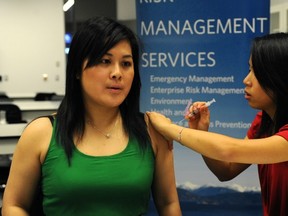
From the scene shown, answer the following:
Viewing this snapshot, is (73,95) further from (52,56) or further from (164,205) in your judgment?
(52,56)

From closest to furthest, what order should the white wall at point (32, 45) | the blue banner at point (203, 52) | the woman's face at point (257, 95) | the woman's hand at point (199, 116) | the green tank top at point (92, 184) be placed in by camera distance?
the green tank top at point (92, 184), the woman's face at point (257, 95), the woman's hand at point (199, 116), the blue banner at point (203, 52), the white wall at point (32, 45)

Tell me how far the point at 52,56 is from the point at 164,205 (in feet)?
19.6

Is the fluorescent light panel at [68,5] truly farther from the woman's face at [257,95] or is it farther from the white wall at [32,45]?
the woman's face at [257,95]

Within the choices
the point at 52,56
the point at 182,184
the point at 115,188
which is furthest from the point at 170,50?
the point at 52,56

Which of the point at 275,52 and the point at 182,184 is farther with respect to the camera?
the point at 182,184

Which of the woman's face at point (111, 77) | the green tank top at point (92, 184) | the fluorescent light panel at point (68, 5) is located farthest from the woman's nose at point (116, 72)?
the fluorescent light panel at point (68, 5)

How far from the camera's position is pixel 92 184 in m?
1.23

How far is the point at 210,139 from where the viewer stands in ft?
4.23

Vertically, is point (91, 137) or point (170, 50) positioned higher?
point (170, 50)

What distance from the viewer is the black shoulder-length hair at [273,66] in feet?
4.33

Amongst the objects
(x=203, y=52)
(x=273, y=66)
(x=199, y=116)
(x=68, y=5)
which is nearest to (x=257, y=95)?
(x=273, y=66)

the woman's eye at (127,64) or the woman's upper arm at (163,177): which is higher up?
the woman's eye at (127,64)

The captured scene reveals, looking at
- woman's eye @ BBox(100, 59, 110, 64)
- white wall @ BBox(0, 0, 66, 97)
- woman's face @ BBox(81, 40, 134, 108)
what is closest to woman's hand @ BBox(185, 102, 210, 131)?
woman's face @ BBox(81, 40, 134, 108)

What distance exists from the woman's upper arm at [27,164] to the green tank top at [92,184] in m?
0.03
